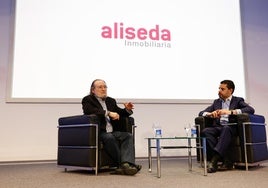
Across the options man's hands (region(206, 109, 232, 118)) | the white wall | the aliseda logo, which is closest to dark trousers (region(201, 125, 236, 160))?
man's hands (region(206, 109, 232, 118))

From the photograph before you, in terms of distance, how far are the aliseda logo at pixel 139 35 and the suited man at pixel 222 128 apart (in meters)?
1.35

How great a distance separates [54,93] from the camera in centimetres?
411

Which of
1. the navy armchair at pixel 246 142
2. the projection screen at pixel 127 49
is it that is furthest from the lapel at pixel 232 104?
the projection screen at pixel 127 49

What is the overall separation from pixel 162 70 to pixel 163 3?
0.98m

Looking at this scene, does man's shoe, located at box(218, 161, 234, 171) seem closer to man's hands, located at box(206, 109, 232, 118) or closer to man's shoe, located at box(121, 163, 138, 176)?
man's hands, located at box(206, 109, 232, 118)

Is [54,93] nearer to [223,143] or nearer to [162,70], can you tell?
[162,70]

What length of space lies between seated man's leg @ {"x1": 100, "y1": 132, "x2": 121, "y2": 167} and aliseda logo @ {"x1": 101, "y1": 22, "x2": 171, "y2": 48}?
178 cm

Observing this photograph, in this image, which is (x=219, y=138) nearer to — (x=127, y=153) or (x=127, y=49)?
(x=127, y=153)

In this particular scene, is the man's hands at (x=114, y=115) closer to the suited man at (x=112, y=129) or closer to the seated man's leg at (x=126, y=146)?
the suited man at (x=112, y=129)

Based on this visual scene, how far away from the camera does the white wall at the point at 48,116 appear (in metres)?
4.03

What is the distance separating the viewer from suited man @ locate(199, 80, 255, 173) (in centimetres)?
310

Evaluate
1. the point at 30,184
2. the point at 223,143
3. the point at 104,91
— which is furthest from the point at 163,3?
the point at 30,184

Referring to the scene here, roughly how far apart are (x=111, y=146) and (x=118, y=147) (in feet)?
0.26

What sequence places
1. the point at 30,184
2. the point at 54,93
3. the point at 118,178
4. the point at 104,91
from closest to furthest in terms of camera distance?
1. the point at 30,184
2. the point at 118,178
3. the point at 104,91
4. the point at 54,93
